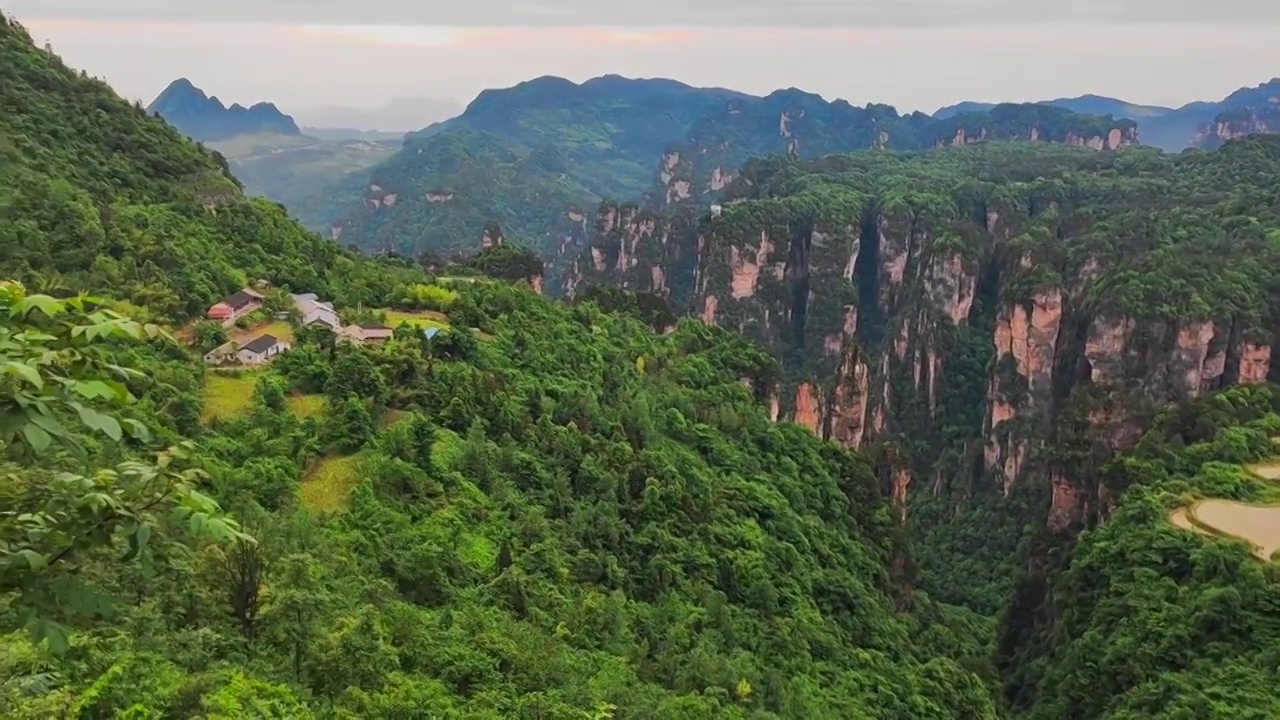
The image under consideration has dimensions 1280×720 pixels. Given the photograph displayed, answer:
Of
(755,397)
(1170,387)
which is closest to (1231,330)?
(1170,387)

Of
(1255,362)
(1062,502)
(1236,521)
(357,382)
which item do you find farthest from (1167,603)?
(1255,362)

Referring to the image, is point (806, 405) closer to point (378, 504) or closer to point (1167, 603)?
point (1167, 603)

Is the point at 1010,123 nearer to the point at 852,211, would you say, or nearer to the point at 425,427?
the point at 852,211

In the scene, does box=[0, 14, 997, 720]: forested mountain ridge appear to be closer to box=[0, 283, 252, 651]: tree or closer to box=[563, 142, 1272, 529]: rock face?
box=[0, 283, 252, 651]: tree

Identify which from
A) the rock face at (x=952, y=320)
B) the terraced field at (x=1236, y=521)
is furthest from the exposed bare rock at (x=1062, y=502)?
the terraced field at (x=1236, y=521)

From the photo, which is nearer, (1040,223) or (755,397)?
(755,397)

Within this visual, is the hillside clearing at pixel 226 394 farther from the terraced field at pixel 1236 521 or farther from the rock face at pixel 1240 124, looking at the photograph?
the rock face at pixel 1240 124
